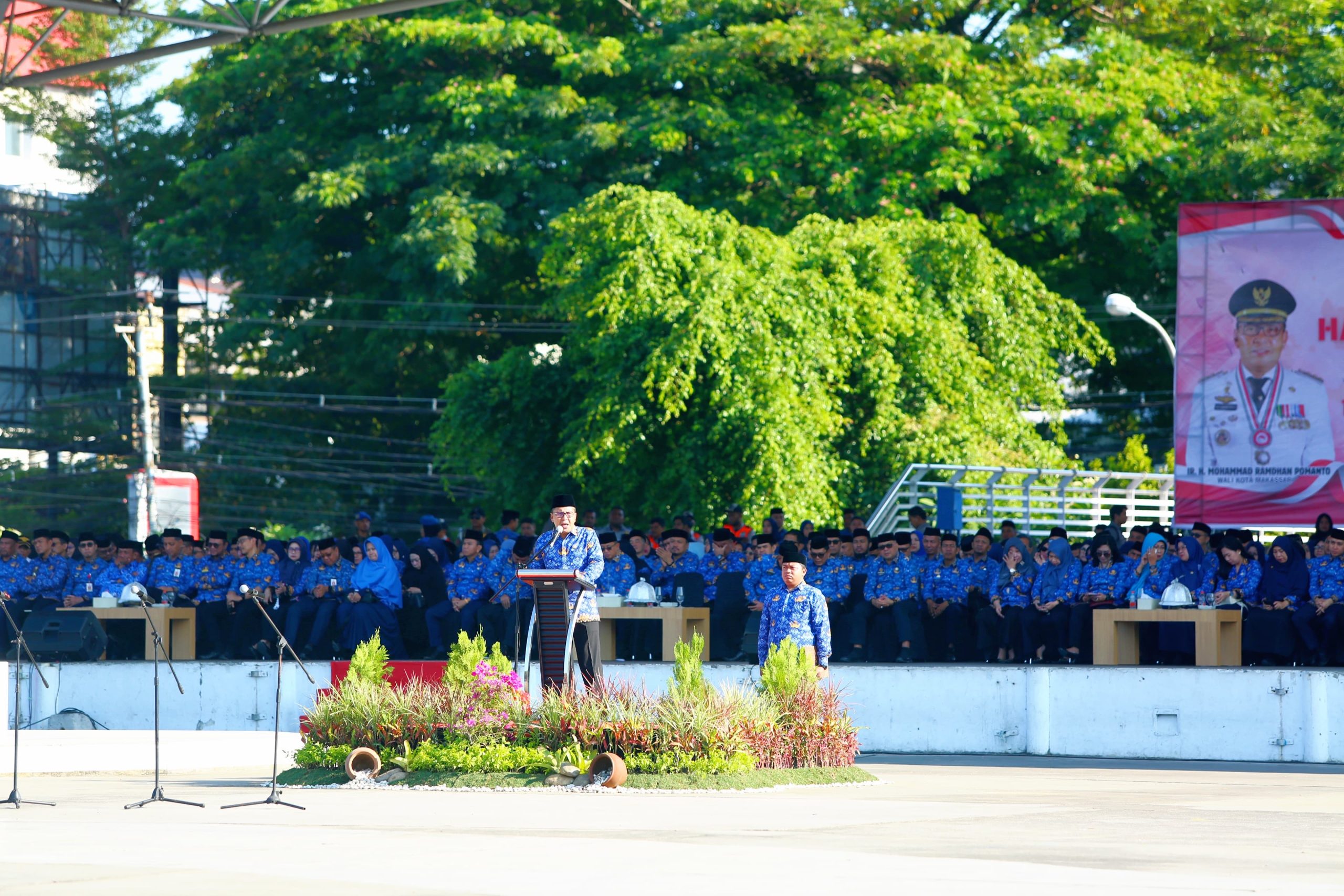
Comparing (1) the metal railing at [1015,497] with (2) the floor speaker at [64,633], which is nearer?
(2) the floor speaker at [64,633]

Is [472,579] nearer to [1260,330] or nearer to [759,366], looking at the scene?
[759,366]

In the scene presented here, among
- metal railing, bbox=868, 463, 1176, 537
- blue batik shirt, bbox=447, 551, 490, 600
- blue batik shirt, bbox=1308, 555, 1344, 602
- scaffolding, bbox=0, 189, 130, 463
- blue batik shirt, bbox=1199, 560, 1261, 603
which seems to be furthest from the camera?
scaffolding, bbox=0, 189, 130, 463

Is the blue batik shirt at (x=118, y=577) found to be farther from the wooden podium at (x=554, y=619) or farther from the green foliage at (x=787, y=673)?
the green foliage at (x=787, y=673)

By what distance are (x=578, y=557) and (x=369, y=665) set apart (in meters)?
1.81

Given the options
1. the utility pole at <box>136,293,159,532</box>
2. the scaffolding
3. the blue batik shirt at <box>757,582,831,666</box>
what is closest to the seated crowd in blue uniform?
the blue batik shirt at <box>757,582,831,666</box>

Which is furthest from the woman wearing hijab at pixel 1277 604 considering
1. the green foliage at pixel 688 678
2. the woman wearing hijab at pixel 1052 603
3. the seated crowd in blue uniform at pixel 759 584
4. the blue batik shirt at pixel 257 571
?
the blue batik shirt at pixel 257 571

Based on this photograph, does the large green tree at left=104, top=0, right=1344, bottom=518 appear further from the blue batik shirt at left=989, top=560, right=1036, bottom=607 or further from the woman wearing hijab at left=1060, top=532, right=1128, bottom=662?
the woman wearing hijab at left=1060, top=532, right=1128, bottom=662

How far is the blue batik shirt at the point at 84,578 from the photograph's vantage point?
2395 centimetres

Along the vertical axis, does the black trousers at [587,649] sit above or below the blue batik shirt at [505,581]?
below

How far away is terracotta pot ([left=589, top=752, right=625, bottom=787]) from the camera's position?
12.9 metres

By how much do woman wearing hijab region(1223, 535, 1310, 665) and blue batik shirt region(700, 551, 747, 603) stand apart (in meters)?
5.18

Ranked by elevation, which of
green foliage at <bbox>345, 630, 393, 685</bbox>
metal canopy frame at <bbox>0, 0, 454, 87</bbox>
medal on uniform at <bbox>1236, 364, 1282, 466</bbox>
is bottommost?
green foliage at <bbox>345, 630, 393, 685</bbox>

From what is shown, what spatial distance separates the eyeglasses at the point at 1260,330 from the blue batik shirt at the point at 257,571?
437 inches

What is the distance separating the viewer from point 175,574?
23.5 meters
